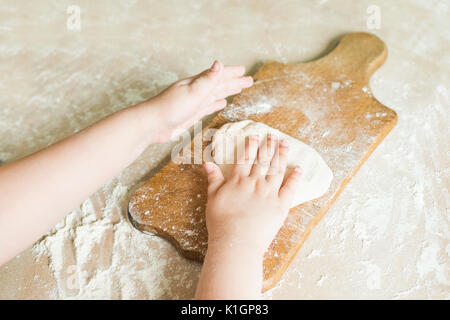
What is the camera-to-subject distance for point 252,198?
32.6 inches

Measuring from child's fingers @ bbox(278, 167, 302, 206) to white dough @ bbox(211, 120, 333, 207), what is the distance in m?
0.03

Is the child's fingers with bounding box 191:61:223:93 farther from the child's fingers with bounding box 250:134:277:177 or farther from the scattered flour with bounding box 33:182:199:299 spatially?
the scattered flour with bounding box 33:182:199:299

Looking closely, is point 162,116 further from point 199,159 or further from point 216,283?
point 216,283

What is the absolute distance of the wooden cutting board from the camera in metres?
0.85

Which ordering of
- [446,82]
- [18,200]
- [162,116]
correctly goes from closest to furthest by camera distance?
[18,200] < [162,116] < [446,82]

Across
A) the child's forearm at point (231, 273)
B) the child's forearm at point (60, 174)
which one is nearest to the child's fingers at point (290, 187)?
the child's forearm at point (231, 273)

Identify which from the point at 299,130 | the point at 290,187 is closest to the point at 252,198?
the point at 290,187

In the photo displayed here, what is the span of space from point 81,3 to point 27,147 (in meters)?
0.69

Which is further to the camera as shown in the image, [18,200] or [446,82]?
[446,82]

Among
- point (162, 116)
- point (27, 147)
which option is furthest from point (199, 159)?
point (27, 147)

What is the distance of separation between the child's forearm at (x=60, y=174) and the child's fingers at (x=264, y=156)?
28 cm

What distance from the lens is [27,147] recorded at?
3.51ft

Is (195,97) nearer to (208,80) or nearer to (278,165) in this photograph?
(208,80)

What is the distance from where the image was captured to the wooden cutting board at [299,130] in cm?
85
